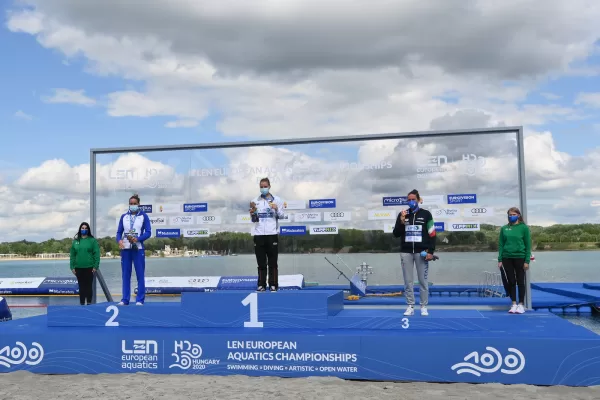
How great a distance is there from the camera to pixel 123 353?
609cm

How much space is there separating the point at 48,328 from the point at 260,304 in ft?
8.74

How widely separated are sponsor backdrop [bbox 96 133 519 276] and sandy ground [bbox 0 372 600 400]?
3.47 m

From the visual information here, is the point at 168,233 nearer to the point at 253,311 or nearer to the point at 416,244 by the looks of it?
the point at 253,311

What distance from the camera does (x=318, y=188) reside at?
8.72 metres

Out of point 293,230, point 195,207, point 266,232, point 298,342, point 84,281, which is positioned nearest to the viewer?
point 298,342

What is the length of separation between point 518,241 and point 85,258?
6183 mm

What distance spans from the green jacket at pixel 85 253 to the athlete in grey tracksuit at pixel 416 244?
4.72 metres

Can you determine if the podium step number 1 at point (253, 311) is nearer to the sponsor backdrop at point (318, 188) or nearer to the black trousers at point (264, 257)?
the black trousers at point (264, 257)

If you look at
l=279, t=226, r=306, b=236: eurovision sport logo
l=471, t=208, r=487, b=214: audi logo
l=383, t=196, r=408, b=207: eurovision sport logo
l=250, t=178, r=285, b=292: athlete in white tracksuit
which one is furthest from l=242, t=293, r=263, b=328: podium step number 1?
l=471, t=208, r=487, b=214: audi logo

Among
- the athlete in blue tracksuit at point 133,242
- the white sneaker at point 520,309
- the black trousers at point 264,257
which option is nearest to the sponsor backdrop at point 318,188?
the white sneaker at point 520,309

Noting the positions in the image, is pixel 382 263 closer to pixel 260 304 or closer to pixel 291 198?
pixel 291 198

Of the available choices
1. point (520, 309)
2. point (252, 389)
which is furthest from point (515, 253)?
point (252, 389)

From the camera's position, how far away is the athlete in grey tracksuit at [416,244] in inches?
248

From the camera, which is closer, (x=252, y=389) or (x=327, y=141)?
(x=252, y=389)
